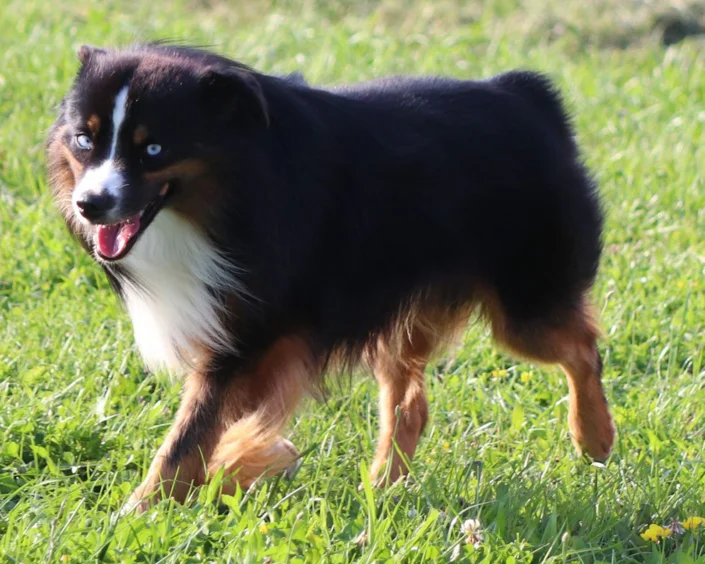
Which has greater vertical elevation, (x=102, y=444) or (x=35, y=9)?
(x=102, y=444)

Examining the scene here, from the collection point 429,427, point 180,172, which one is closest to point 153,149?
point 180,172

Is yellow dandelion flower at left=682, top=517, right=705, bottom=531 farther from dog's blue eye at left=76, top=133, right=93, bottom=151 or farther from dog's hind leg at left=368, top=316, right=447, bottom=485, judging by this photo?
dog's blue eye at left=76, top=133, right=93, bottom=151

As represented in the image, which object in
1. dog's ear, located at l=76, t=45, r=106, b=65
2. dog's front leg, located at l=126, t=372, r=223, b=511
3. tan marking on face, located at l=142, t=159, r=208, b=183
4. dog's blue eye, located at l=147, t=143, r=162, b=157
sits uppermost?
dog's ear, located at l=76, t=45, r=106, b=65

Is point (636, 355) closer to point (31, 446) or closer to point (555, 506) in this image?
point (555, 506)

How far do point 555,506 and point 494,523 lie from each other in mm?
304

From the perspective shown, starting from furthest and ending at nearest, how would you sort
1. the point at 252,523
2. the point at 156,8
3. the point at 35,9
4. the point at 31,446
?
1. the point at 156,8
2. the point at 35,9
3. the point at 31,446
4. the point at 252,523

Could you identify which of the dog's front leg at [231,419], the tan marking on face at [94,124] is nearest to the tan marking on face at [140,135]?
the tan marking on face at [94,124]

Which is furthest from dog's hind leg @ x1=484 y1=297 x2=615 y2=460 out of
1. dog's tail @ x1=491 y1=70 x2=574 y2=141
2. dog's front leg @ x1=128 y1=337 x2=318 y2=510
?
dog's front leg @ x1=128 y1=337 x2=318 y2=510

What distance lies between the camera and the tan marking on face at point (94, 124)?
11.0 feet

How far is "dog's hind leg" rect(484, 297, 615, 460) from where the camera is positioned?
4.43m

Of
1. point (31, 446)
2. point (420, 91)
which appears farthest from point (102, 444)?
point (420, 91)

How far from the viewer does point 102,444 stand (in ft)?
13.4

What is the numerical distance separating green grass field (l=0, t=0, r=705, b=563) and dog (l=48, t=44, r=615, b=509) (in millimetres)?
206

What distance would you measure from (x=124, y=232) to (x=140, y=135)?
0.33 m
